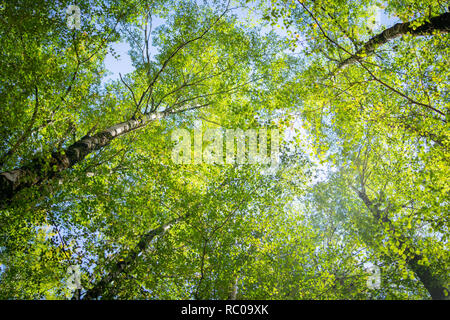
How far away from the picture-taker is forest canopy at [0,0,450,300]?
5.47m

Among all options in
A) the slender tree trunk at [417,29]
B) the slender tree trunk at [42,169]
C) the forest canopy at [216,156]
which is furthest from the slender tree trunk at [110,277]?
the slender tree trunk at [417,29]

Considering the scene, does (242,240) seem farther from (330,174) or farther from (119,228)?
(330,174)

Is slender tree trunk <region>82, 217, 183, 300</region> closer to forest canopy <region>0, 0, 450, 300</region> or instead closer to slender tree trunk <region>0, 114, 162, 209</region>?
forest canopy <region>0, 0, 450, 300</region>

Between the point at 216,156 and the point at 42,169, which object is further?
the point at 216,156

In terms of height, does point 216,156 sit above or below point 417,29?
below

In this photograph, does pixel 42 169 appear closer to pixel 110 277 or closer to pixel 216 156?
pixel 110 277

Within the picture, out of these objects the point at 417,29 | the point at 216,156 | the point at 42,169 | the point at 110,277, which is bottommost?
the point at 110,277

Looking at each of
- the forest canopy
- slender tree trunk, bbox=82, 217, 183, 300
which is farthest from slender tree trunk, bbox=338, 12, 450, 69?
slender tree trunk, bbox=82, 217, 183, 300

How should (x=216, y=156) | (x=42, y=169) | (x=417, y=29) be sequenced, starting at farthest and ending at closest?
(x=216, y=156)
(x=417, y=29)
(x=42, y=169)

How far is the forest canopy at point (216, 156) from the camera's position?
547cm

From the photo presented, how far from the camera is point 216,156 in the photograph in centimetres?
980

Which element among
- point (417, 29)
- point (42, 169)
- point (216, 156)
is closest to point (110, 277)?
point (42, 169)

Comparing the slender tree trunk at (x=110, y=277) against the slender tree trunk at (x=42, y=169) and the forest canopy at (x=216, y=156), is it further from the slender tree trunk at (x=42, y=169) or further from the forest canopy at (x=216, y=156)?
the slender tree trunk at (x=42, y=169)

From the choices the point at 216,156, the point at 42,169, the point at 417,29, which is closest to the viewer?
the point at 42,169
